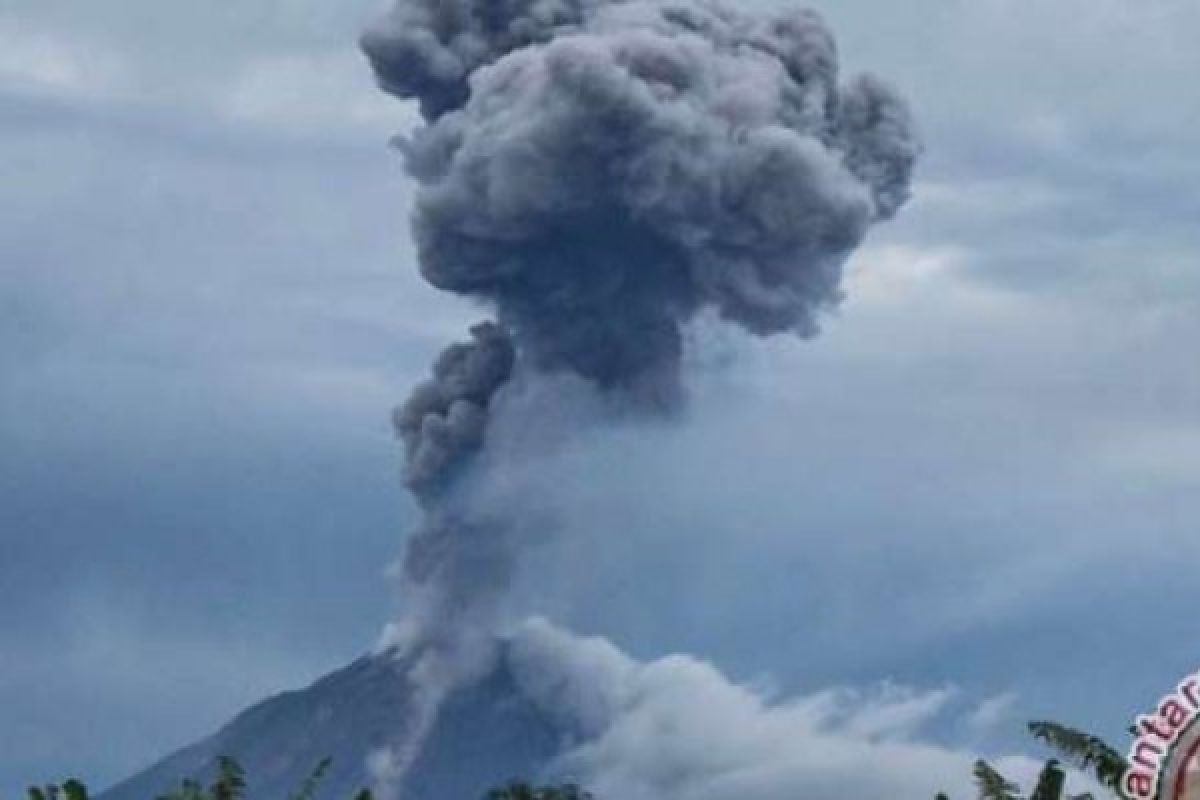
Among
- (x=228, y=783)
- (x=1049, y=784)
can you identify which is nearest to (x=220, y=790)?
(x=228, y=783)

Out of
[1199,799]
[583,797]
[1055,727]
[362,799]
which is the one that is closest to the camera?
[1199,799]

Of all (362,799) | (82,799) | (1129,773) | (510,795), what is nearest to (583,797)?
(510,795)

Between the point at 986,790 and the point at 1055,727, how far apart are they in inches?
46.7

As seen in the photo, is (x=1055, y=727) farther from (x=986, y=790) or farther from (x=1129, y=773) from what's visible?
(x=1129, y=773)

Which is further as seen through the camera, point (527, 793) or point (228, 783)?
point (527, 793)

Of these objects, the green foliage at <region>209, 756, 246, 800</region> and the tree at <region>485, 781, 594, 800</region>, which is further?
the tree at <region>485, 781, 594, 800</region>

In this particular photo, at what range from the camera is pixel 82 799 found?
36156 millimetres

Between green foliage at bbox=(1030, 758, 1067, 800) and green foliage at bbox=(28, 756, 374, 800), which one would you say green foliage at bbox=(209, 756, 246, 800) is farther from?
green foliage at bbox=(1030, 758, 1067, 800)

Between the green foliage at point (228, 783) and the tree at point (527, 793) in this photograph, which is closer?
the green foliage at point (228, 783)

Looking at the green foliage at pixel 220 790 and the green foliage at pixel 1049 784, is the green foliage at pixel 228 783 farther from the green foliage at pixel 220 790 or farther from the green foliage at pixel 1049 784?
the green foliage at pixel 1049 784

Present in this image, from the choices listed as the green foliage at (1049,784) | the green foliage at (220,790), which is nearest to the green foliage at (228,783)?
the green foliage at (220,790)

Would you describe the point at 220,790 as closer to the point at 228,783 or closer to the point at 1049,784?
the point at 228,783

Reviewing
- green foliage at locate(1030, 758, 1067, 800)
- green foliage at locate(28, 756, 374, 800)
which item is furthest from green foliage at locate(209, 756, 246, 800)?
green foliage at locate(1030, 758, 1067, 800)

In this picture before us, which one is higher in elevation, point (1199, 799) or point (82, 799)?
point (82, 799)
